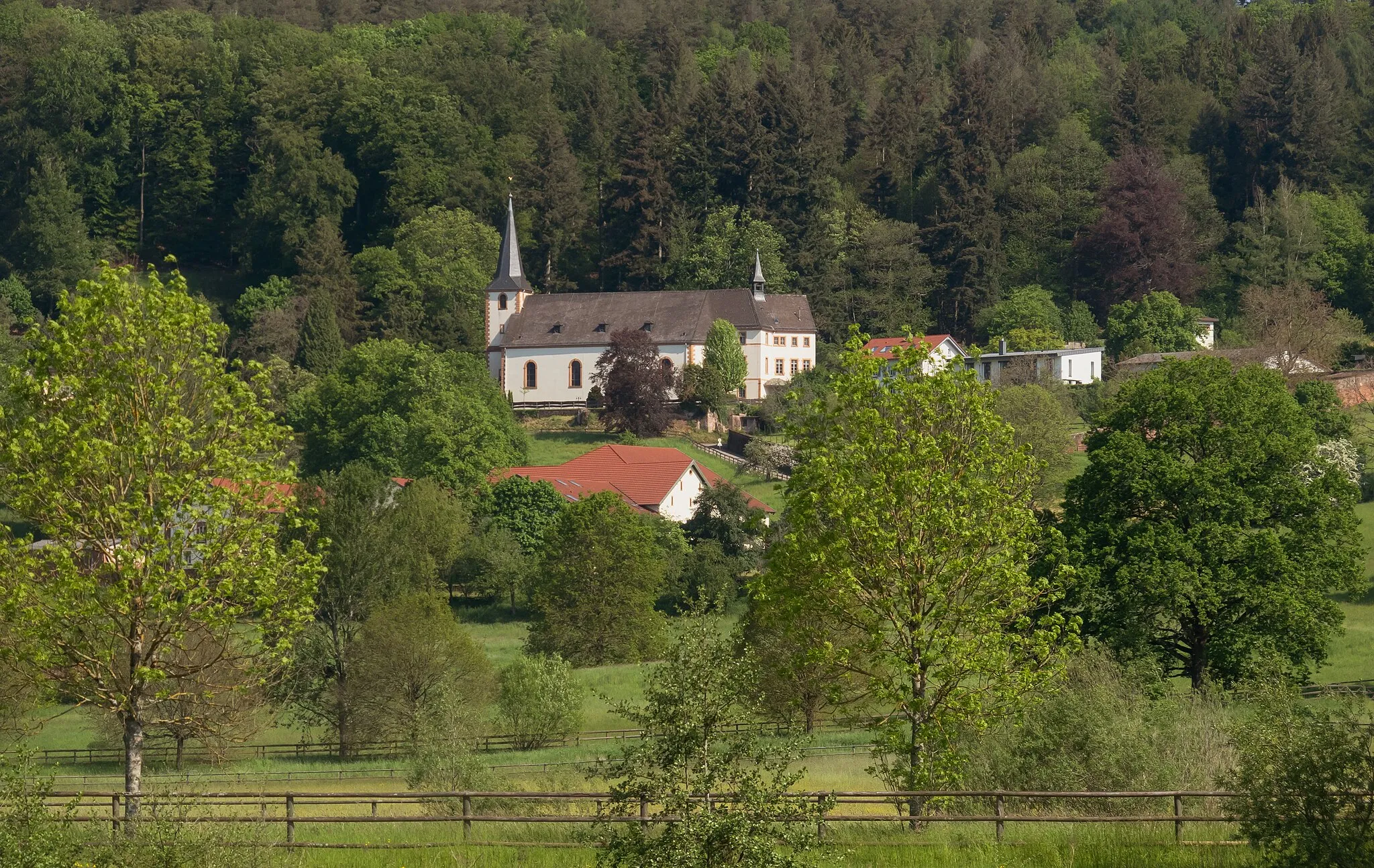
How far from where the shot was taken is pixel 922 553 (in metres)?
22.8

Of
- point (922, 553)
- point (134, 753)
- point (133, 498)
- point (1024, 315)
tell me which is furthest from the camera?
point (1024, 315)

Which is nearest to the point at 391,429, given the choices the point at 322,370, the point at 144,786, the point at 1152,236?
the point at 322,370

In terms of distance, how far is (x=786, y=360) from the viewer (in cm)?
9162

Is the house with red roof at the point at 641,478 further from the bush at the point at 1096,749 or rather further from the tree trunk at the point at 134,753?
the tree trunk at the point at 134,753

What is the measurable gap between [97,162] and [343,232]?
59.7ft

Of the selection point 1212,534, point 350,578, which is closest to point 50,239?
point 350,578

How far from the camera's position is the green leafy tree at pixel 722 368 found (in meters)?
82.9

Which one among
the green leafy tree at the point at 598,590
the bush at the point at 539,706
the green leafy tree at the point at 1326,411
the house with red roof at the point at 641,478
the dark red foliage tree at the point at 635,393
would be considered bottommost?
the bush at the point at 539,706

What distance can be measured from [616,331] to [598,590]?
39.4 metres

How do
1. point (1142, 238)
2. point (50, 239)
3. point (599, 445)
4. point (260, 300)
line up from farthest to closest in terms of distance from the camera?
point (50, 239) < point (260, 300) < point (1142, 238) < point (599, 445)

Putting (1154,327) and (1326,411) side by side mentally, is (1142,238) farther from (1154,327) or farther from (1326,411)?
(1326,411)

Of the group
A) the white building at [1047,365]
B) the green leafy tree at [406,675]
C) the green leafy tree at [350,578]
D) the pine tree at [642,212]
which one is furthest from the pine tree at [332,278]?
the green leafy tree at [406,675]

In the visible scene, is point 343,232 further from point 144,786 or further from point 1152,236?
point 144,786

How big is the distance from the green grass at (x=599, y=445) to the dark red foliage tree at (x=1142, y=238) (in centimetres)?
2854
